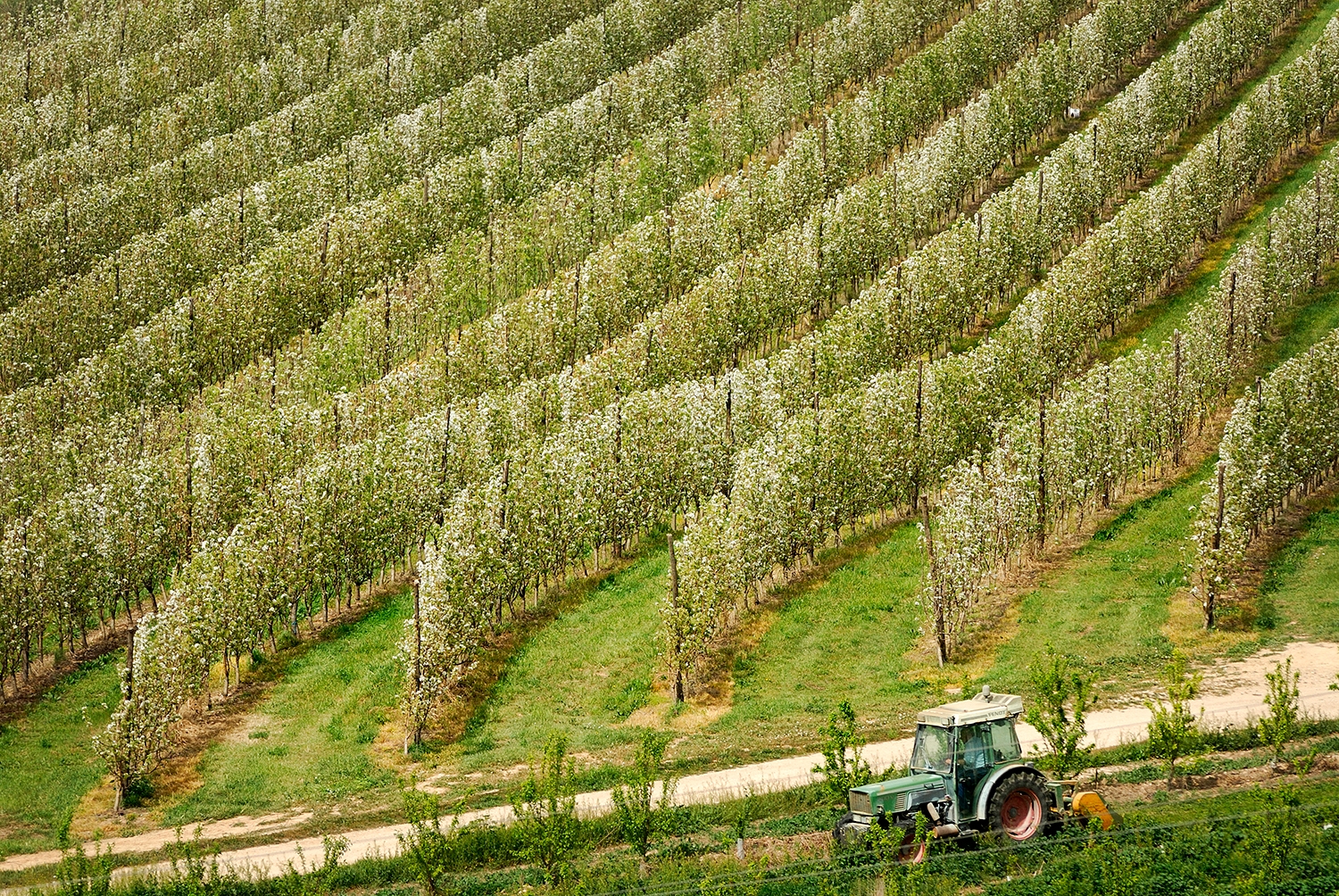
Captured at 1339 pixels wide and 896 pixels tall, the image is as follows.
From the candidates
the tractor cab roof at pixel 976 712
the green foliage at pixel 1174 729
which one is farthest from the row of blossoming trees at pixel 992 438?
the tractor cab roof at pixel 976 712

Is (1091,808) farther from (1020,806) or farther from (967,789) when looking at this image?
(967,789)

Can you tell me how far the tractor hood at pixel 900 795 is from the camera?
30047 millimetres

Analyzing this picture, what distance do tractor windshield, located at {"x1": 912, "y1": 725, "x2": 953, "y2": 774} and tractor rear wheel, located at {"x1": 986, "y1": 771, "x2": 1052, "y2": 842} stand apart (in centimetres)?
128

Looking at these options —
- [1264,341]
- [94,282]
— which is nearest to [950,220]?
[1264,341]

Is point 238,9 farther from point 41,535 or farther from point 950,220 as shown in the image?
point 41,535

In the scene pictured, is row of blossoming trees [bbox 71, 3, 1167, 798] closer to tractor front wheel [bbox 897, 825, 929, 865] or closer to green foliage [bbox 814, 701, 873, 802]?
green foliage [bbox 814, 701, 873, 802]

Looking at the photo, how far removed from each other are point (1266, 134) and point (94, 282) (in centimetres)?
8977

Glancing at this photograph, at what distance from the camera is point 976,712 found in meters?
30.5

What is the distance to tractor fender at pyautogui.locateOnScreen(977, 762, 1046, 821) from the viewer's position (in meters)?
29.8

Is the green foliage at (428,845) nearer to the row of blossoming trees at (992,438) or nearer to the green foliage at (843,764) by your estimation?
the green foliage at (843,764)

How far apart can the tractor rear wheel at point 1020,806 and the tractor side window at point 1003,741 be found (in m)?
0.52

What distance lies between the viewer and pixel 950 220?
99375mm

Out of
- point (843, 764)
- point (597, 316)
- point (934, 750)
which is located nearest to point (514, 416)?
point (597, 316)

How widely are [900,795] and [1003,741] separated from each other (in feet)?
9.24
